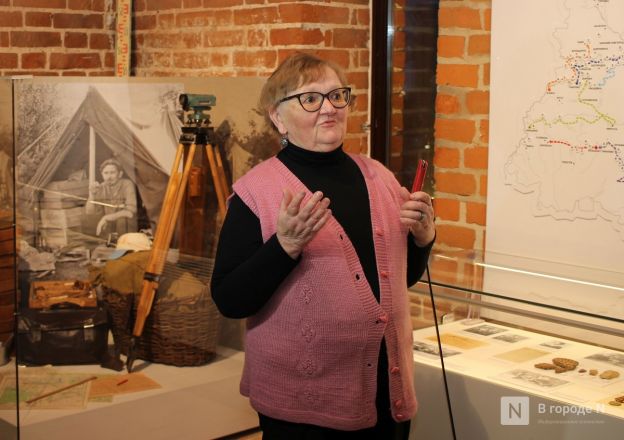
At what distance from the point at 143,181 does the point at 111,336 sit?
54cm

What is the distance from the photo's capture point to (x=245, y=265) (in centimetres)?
215

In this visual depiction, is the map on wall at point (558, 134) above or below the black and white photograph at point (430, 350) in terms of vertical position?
above

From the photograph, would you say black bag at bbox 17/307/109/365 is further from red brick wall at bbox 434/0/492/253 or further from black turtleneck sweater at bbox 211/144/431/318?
red brick wall at bbox 434/0/492/253

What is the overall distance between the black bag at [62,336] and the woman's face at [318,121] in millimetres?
1221

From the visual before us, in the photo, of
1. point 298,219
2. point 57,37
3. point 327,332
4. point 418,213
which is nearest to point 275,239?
point 298,219

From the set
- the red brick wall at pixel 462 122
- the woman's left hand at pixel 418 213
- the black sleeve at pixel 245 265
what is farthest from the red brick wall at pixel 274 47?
the black sleeve at pixel 245 265

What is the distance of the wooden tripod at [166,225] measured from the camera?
129 inches

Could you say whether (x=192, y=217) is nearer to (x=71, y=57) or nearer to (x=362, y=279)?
(x=362, y=279)

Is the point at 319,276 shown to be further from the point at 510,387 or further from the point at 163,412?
the point at 163,412

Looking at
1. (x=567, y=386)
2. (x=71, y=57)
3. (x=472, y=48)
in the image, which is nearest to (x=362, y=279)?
(x=567, y=386)

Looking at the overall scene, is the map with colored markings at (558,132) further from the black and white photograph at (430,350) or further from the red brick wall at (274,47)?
the black and white photograph at (430,350)

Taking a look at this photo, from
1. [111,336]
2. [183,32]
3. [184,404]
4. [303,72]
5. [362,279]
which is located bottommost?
[184,404]

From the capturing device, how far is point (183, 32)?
4.26 meters

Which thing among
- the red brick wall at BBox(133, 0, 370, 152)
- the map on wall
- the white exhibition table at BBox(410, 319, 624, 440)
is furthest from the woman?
the red brick wall at BBox(133, 0, 370, 152)
